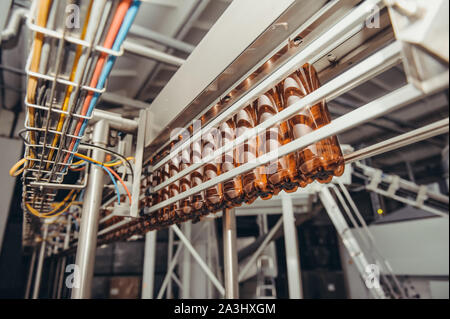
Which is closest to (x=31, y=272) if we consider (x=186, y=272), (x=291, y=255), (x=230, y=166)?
(x=186, y=272)

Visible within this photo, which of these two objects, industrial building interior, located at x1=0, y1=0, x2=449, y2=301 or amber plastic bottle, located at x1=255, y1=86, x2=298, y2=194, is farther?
amber plastic bottle, located at x1=255, y1=86, x2=298, y2=194

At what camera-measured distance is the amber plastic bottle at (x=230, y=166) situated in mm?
856

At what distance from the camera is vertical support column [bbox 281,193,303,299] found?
8.17ft

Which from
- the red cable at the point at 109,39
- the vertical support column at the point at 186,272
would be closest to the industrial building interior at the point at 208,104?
the red cable at the point at 109,39

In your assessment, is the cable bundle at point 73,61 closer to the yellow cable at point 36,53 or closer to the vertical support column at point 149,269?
the yellow cable at point 36,53

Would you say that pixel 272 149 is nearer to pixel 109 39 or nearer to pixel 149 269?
pixel 109 39

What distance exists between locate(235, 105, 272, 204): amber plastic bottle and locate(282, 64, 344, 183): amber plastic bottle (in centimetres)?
12

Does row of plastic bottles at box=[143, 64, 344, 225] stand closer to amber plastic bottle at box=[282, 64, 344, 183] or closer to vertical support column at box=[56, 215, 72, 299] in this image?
amber plastic bottle at box=[282, 64, 344, 183]

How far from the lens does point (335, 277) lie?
4.98 metres

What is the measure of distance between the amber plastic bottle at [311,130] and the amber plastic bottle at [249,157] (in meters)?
0.12

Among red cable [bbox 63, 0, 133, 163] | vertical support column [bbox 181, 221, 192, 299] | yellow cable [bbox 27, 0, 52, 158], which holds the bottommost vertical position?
vertical support column [bbox 181, 221, 192, 299]

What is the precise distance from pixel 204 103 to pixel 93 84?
1.20 feet

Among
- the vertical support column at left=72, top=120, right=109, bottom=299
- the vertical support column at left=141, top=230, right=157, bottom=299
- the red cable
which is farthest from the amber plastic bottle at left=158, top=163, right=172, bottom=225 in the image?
the vertical support column at left=141, top=230, right=157, bottom=299
